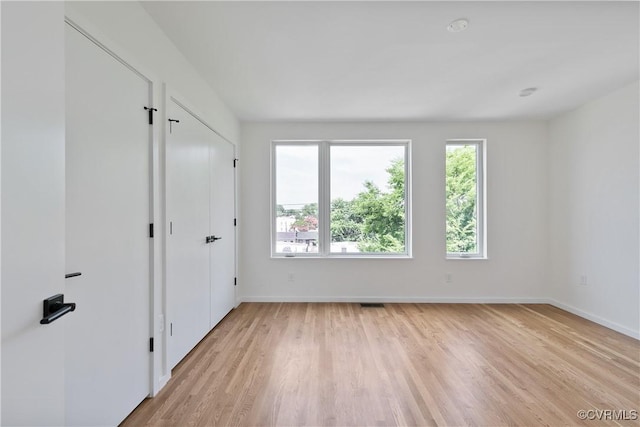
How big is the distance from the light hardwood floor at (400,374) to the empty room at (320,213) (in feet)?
0.06

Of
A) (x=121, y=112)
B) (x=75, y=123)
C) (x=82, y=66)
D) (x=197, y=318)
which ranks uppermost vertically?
(x=82, y=66)

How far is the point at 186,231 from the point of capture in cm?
221

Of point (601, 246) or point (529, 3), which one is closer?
point (529, 3)

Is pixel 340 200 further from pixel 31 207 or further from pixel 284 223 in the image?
pixel 31 207

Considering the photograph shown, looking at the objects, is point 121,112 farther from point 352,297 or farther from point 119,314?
point 352,297

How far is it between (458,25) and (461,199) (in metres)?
2.55

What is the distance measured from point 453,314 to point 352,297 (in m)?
1.29

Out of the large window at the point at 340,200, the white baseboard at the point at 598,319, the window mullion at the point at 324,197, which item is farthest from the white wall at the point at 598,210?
the window mullion at the point at 324,197

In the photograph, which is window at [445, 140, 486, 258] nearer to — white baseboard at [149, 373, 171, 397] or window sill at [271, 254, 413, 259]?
window sill at [271, 254, 413, 259]

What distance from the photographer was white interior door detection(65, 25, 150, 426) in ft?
4.09

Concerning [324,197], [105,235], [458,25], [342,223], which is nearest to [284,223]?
[324,197]

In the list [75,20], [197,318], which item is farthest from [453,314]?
[75,20]

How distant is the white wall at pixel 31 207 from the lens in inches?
25.5

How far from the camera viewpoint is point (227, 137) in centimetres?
318
